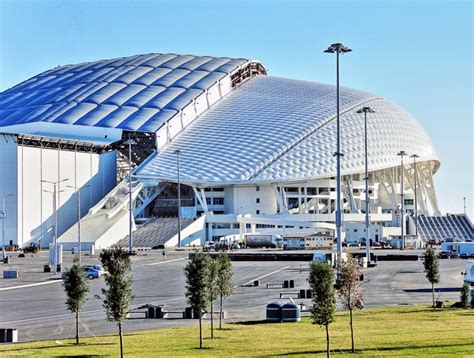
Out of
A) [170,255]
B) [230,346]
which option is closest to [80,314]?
[230,346]

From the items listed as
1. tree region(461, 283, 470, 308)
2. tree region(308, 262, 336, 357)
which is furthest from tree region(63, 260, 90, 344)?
tree region(461, 283, 470, 308)

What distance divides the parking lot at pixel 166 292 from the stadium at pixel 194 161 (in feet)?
115

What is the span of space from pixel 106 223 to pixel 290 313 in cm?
8073

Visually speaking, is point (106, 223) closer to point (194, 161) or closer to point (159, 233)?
point (159, 233)

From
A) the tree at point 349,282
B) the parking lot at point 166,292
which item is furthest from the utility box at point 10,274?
the tree at point 349,282

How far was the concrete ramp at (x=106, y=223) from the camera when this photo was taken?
11356 centimetres

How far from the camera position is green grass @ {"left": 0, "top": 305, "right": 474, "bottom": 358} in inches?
1172

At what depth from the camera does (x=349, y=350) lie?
30141mm

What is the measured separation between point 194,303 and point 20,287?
27.6m

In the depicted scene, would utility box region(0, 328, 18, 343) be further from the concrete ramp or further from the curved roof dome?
the curved roof dome

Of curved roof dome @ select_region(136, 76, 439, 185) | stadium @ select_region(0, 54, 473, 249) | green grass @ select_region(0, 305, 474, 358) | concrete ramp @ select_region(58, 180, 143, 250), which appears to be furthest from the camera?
curved roof dome @ select_region(136, 76, 439, 185)

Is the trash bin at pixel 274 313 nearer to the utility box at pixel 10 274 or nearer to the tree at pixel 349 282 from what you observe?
the tree at pixel 349 282

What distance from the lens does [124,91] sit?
139000 mm

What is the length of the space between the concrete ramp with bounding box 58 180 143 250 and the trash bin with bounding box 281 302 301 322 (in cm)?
7488
